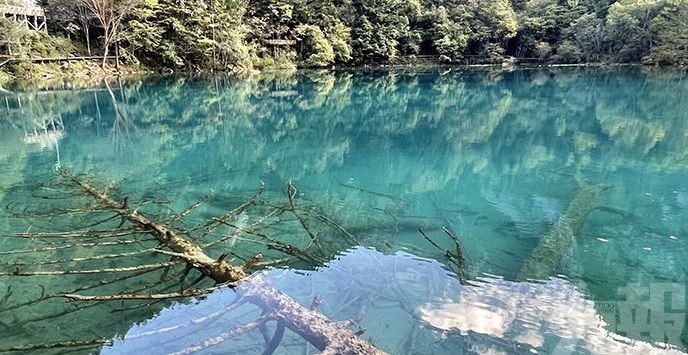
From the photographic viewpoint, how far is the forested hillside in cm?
3706

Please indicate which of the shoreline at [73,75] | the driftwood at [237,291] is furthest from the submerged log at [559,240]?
the shoreline at [73,75]

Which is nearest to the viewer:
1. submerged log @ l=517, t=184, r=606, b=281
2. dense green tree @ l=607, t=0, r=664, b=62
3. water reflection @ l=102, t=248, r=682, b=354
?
water reflection @ l=102, t=248, r=682, b=354

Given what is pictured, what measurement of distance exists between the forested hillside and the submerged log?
3084 centimetres

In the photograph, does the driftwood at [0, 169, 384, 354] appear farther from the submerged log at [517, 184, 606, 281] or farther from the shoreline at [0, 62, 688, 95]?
the shoreline at [0, 62, 688, 95]

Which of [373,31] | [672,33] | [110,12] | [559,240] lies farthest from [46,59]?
[672,33]

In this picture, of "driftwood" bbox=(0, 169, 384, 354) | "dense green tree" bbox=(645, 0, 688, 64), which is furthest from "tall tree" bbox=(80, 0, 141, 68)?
"dense green tree" bbox=(645, 0, 688, 64)

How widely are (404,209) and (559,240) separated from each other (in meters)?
2.76

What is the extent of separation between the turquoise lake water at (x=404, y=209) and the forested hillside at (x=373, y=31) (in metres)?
15.7

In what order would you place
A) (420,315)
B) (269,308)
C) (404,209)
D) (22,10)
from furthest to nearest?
(22,10) < (404,209) < (420,315) < (269,308)

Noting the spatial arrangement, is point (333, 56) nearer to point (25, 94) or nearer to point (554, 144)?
point (25, 94)

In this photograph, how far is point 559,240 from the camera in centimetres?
770

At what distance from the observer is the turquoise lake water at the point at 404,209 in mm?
4984

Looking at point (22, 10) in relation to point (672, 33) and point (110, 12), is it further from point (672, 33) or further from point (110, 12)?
point (672, 33)

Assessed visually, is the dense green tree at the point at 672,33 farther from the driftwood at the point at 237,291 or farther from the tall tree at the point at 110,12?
the driftwood at the point at 237,291
